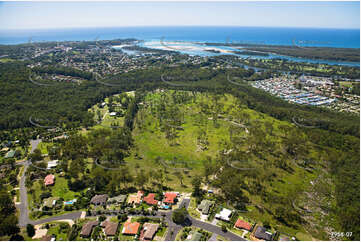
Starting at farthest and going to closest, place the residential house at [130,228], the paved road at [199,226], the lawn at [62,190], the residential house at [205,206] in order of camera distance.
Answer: the lawn at [62,190] < the residential house at [205,206] < the residential house at [130,228] < the paved road at [199,226]

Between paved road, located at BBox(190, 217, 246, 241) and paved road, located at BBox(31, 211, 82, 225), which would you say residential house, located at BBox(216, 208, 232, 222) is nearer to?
paved road, located at BBox(190, 217, 246, 241)

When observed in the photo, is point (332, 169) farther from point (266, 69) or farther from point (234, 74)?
point (266, 69)

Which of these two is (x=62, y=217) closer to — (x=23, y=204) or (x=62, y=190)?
(x=62, y=190)

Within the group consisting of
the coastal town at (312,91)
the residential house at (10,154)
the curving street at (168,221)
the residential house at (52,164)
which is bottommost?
the curving street at (168,221)

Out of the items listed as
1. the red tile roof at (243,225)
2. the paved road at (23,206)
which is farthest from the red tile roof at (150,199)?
the paved road at (23,206)

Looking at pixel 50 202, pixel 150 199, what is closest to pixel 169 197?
pixel 150 199

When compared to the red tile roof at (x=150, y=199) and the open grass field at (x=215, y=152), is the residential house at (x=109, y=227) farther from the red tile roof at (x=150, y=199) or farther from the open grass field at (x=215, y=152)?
the open grass field at (x=215, y=152)

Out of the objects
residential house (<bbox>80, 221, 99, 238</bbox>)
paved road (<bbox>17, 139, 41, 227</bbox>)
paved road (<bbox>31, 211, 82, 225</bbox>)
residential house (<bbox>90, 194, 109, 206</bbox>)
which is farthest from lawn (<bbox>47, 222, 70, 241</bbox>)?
residential house (<bbox>90, 194, 109, 206</bbox>)
